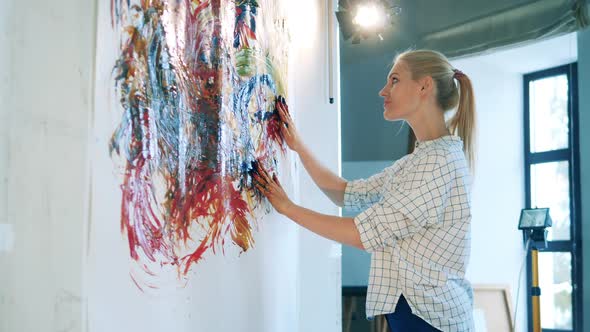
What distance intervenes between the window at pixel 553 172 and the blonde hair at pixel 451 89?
2137mm

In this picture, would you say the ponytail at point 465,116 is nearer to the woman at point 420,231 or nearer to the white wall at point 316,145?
the woman at point 420,231

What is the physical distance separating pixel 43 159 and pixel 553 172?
3.71 meters

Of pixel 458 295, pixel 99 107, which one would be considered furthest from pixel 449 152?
pixel 99 107

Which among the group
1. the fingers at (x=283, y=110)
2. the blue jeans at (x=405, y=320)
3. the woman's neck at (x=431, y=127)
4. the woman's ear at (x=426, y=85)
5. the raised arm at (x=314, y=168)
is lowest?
the blue jeans at (x=405, y=320)

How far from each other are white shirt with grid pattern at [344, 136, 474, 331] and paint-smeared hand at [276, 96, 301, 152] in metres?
0.37

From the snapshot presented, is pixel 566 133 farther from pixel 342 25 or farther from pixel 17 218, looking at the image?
pixel 17 218

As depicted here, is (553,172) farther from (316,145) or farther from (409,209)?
(409,209)

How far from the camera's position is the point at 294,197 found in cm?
208

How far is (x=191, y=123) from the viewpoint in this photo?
1.31 m

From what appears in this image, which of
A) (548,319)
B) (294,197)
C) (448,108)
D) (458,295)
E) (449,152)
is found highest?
(448,108)

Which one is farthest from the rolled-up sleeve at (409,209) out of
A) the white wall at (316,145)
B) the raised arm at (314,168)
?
the white wall at (316,145)

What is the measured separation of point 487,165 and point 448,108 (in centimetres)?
228

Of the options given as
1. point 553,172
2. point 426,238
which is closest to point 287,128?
point 426,238

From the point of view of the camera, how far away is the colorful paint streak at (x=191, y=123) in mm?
1085
